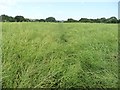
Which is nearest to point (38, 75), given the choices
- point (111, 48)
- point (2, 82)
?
point (2, 82)

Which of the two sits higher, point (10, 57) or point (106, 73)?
point (10, 57)

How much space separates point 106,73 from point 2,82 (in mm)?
1235

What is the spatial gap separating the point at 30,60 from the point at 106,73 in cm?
93

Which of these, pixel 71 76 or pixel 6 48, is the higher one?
pixel 6 48

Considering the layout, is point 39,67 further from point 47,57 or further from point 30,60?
point 47,57

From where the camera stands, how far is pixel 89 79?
3.34 metres

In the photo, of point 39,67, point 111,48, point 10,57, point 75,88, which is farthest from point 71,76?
point 111,48

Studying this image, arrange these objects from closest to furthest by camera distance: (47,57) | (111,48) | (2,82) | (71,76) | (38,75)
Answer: (2,82) < (38,75) < (71,76) < (47,57) < (111,48)

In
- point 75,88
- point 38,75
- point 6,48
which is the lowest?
point 75,88

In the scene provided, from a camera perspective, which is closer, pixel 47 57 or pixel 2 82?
pixel 2 82

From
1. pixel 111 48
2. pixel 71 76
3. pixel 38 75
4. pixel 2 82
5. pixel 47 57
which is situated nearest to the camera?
pixel 2 82

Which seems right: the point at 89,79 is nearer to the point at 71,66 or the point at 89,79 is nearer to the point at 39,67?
the point at 71,66

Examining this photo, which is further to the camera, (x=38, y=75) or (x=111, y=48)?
(x=111, y=48)

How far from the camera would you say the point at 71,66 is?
11.3 feet
